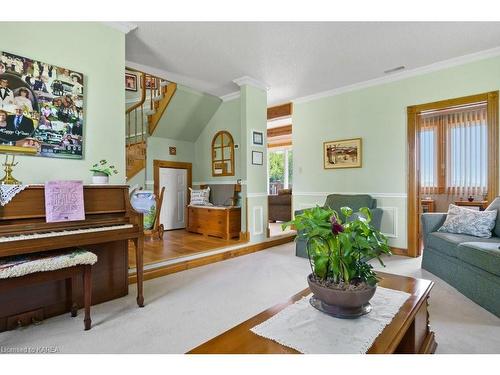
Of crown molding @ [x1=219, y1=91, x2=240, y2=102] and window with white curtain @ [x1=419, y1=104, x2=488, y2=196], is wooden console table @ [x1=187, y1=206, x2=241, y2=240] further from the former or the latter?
window with white curtain @ [x1=419, y1=104, x2=488, y2=196]

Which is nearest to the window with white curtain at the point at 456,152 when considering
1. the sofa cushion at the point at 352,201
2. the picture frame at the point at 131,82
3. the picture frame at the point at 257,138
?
the sofa cushion at the point at 352,201

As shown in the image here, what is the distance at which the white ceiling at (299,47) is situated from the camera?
3066 millimetres

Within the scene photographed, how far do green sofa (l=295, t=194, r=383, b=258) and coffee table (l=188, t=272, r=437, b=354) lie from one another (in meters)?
2.33

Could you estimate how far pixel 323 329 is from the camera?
1245mm

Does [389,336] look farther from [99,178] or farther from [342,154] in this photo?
[342,154]

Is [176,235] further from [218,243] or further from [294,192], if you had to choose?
[294,192]

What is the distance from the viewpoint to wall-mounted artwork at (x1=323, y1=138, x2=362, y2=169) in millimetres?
4844

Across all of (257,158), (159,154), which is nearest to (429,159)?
(257,158)

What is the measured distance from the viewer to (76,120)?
8.60ft

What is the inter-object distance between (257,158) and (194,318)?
307cm

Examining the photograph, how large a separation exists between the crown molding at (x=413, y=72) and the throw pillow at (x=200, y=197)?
2715 mm
